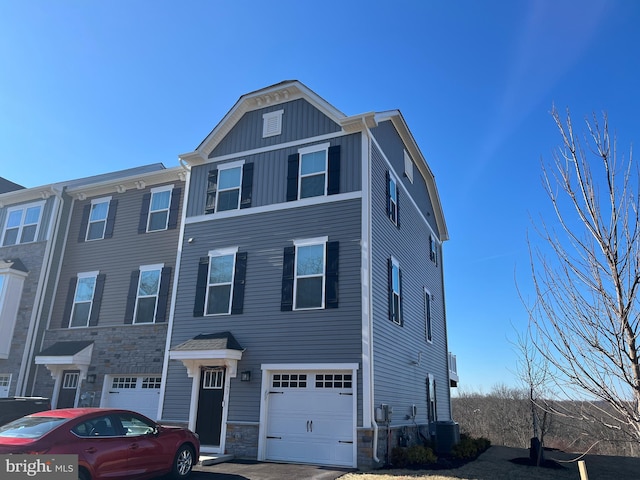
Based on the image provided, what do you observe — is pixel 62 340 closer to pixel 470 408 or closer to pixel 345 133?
pixel 345 133

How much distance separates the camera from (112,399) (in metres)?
15.1

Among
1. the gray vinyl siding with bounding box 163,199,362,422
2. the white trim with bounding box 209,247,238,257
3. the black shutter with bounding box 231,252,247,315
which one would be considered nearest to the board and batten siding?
the gray vinyl siding with bounding box 163,199,362,422

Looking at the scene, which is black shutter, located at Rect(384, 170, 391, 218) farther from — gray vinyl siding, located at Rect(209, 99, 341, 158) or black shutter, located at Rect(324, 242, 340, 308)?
black shutter, located at Rect(324, 242, 340, 308)

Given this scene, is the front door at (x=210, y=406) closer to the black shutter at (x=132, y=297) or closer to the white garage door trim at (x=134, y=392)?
the white garage door trim at (x=134, y=392)

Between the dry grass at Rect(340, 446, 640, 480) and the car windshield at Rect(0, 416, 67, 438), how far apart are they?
538cm

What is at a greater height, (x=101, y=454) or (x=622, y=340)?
(x=622, y=340)

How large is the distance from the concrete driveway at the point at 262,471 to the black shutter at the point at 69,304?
8.70 m

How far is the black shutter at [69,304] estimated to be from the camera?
659 inches

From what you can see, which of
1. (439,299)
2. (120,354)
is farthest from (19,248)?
(439,299)

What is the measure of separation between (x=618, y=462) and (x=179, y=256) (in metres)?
13.8

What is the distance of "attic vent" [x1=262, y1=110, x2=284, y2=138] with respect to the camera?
14.8 metres

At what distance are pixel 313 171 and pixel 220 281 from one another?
411 centimetres

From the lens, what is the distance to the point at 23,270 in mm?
17578

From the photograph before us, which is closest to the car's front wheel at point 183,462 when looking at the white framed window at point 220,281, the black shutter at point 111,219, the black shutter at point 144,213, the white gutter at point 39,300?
the white framed window at point 220,281
